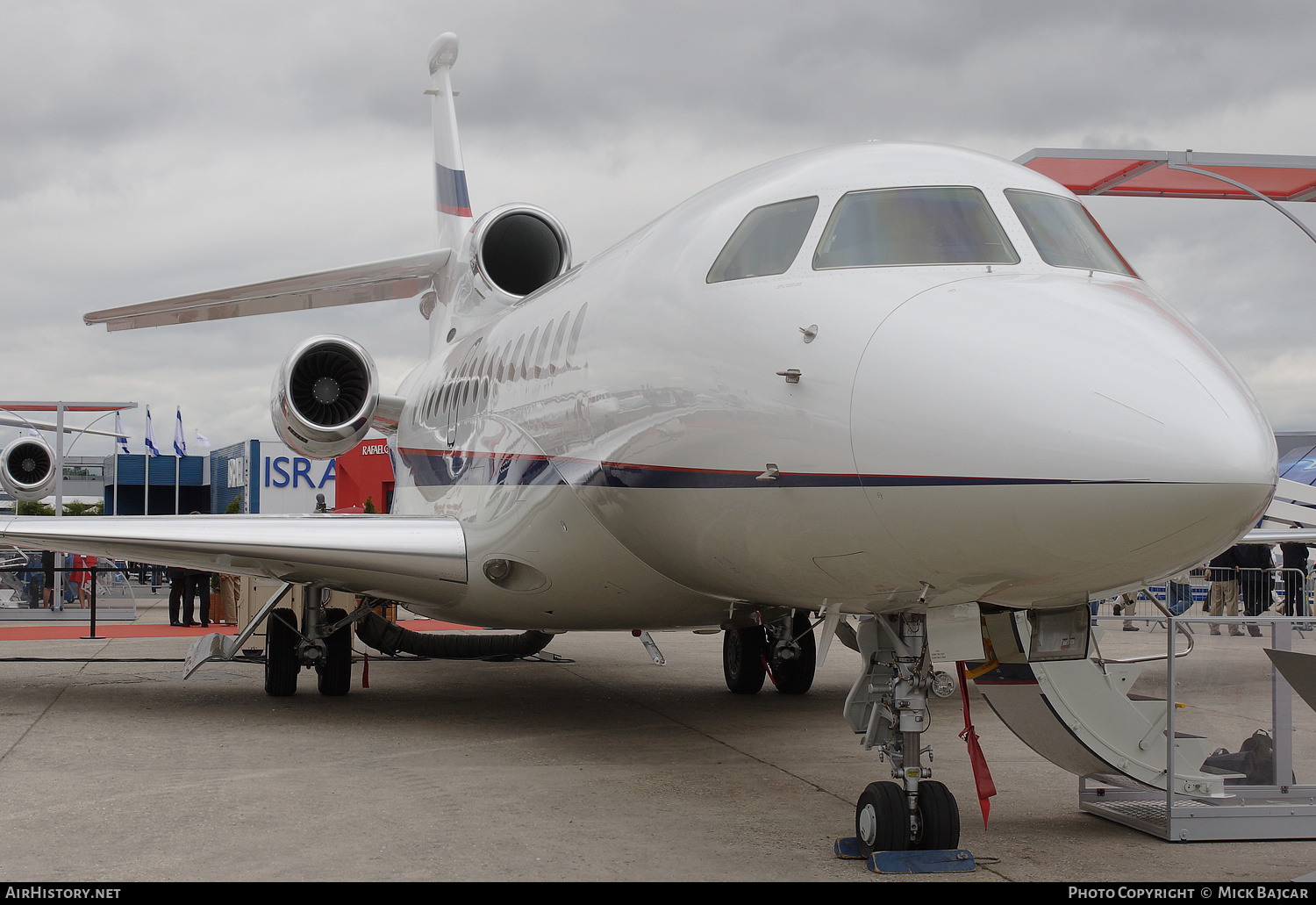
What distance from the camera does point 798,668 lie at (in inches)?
460

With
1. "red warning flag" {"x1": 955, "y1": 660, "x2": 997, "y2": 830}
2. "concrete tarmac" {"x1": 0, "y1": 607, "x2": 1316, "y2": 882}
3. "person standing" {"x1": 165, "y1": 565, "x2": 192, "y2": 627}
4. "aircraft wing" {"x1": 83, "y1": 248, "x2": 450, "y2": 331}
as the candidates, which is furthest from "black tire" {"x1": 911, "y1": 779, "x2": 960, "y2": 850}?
"person standing" {"x1": 165, "y1": 565, "x2": 192, "y2": 627}

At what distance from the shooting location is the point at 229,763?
7.64 metres

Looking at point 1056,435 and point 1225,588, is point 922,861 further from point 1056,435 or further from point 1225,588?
point 1225,588

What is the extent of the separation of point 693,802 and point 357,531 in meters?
3.56

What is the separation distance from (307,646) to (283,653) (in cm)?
22

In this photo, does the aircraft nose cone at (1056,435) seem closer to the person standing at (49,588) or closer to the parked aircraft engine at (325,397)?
the parked aircraft engine at (325,397)

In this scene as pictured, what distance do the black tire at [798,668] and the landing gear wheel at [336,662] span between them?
3998 mm

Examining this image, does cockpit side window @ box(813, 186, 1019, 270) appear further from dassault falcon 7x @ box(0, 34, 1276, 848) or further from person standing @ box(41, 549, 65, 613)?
person standing @ box(41, 549, 65, 613)

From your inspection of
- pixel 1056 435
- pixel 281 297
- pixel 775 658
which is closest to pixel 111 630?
pixel 281 297

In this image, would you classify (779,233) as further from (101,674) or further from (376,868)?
(101,674)

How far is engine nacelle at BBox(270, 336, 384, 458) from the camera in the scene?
11484 mm

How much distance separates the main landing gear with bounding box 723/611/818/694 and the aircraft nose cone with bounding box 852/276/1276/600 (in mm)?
7158

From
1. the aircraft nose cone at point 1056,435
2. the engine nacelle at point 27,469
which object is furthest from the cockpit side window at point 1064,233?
the engine nacelle at point 27,469

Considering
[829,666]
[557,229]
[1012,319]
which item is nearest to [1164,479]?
[1012,319]
